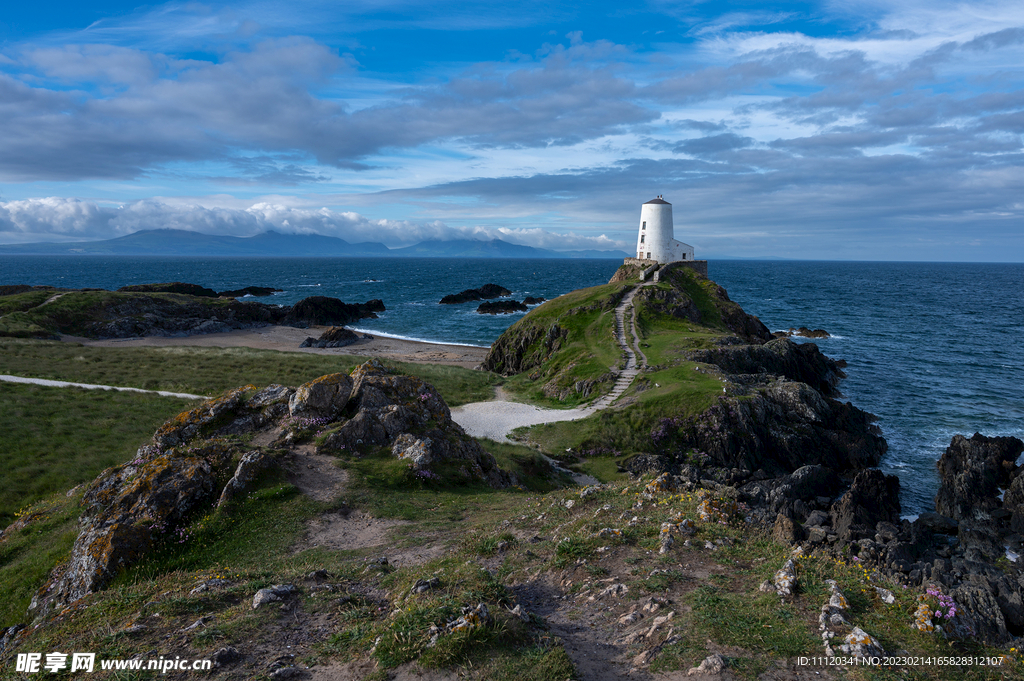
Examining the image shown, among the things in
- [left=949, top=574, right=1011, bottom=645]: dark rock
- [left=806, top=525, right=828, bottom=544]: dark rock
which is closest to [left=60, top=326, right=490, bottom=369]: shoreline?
[left=806, top=525, right=828, bottom=544]: dark rock

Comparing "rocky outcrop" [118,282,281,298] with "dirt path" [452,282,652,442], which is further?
"rocky outcrop" [118,282,281,298]

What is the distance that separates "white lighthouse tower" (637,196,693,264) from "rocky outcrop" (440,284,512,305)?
2154 inches

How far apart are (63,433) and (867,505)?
3891 centimetres

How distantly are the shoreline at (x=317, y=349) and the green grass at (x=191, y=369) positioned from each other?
35.9 ft

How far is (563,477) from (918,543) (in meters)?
15.6

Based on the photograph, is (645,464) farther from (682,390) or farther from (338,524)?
(338,524)

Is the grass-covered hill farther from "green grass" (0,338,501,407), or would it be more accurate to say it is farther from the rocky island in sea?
"green grass" (0,338,501,407)

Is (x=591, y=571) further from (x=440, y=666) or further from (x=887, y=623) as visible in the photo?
(x=887, y=623)

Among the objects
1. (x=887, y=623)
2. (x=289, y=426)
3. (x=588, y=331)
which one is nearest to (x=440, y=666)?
(x=887, y=623)

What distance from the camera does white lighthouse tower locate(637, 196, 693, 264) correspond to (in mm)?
74750

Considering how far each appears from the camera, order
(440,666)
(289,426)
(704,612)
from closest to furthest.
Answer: (440,666) → (704,612) → (289,426)

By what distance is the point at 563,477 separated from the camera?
27.2 metres

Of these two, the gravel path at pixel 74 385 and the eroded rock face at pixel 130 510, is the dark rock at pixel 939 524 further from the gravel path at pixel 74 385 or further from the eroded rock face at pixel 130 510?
the gravel path at pixel 74 385

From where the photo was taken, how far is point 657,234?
247 ft
